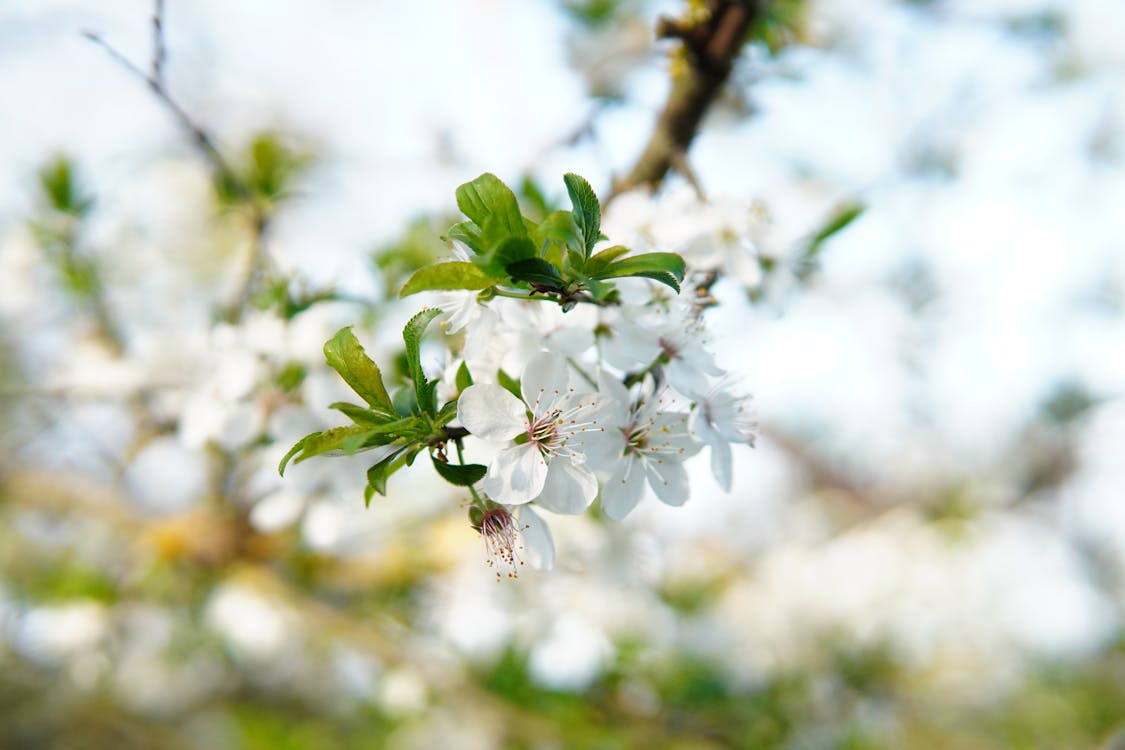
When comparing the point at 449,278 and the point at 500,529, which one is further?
the point at 500,529

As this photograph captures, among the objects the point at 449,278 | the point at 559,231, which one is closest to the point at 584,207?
the point at 559,231

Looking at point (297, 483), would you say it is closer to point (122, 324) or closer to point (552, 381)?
point (552, 381)

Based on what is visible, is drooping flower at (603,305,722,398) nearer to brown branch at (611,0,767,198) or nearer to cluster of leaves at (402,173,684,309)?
cluster of leaves at (402,173,684,309)

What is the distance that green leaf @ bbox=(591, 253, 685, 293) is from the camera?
727 millimetres

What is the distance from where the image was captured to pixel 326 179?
154 inches

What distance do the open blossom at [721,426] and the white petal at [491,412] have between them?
0.70ft

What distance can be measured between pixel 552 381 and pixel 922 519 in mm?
4106

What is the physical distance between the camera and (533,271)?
2.35 feet

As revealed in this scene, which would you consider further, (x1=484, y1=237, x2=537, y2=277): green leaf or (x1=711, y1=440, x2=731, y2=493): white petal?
(x1=711, y1=440, x2=731, y2=493): white petal

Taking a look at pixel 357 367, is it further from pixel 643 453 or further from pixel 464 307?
pixel 643 453

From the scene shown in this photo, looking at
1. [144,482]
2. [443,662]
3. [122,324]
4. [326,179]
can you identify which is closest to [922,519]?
[443,662]

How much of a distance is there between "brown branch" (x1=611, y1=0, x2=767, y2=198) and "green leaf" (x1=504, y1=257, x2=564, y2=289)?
0.60m

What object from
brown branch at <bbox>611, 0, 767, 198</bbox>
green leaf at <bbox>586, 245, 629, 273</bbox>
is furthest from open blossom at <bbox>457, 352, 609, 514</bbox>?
brown branch at <bbox>611, 0, 767, 198</bbox>

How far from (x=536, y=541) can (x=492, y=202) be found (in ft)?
1.23
